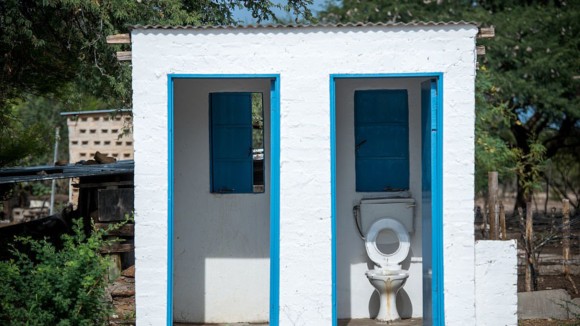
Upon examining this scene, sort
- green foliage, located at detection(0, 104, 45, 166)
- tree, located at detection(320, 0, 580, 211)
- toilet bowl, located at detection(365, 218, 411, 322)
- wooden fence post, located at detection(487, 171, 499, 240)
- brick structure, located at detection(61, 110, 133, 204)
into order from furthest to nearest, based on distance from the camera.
Answer: tree, located at detection(320, 0, 580, 211) → brick structure, located at detection(61, 110, 133, 204) → green foliage, located at detection(0, 104, 45, 166) → toilet bowl, located at detection(365, 218, 411, 322) → wooden fence post, located at detection(487, 171, 499, 240)

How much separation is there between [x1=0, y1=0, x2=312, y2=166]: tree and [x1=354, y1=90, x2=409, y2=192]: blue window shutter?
4422 millimetres

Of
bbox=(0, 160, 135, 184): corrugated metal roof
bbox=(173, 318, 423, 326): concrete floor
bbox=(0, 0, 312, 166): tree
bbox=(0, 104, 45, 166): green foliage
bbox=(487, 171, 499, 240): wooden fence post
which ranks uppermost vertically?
bbox=(0, 0, 312, 166): tree

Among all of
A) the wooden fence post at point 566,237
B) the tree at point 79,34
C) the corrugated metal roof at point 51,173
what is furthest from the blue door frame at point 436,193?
the tree at point 79,34

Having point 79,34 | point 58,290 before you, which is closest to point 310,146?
point 58,290

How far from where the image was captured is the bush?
7.57 meters

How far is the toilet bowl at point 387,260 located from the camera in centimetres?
922

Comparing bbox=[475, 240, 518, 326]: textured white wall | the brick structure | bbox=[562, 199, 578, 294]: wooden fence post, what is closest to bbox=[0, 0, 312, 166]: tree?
the brick structure

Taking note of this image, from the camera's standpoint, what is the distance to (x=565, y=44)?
2095 cm

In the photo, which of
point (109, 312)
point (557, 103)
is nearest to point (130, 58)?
point (109, 312)

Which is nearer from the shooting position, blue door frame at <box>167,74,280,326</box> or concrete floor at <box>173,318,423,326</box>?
blue door frame at <box>167,74,280,326</box>

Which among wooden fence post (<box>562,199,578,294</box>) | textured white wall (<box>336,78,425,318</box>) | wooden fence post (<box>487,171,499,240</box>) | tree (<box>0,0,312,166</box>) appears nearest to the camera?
wooden fence post (<box>487,171,499,240</box>)

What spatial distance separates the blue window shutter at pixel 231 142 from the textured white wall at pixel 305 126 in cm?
127

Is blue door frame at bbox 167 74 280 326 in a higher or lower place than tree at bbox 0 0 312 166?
lower

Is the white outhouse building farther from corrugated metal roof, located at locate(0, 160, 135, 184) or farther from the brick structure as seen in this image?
the brick structure
